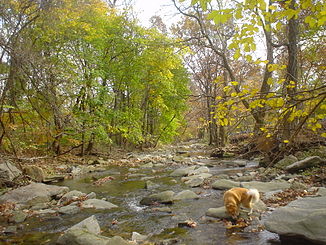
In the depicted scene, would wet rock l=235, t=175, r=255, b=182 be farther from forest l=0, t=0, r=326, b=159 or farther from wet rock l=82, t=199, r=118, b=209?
wet rock l=82, t=199, r=118, b=209

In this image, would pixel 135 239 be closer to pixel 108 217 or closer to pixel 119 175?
pixel 108 217

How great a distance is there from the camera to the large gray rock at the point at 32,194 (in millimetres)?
6324

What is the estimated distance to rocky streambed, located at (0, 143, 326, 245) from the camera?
142 inches

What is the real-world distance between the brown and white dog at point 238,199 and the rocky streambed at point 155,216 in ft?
0.57

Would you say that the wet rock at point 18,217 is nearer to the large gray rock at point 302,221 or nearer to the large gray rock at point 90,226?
the large gray rock at point 90,226

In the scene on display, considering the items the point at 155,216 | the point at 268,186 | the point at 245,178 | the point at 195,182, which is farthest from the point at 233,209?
the point at 245,178

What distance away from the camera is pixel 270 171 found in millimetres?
7867

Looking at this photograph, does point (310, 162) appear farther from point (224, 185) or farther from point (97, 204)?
point (97, 204)

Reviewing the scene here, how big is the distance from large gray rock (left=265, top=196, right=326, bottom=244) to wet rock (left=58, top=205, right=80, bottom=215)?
4.06m

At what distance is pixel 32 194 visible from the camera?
21.7 ft

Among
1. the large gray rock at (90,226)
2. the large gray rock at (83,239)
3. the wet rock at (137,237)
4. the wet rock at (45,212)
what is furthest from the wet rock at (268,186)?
the wet rock at (45,212)

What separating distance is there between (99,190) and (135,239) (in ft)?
13.9

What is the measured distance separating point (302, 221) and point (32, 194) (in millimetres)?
6221

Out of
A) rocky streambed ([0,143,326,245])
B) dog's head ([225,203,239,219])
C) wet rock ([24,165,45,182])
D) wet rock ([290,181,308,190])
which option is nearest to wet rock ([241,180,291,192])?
rocky streambed ([0,143,326,245])
